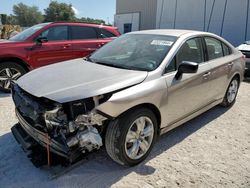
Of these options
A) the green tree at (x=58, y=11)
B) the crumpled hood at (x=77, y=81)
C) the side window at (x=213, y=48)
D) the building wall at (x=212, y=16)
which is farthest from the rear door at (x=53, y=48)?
the green tree at (x=58, y=11)

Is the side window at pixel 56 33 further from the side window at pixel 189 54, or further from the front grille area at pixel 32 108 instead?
the side window at pixel 189 54

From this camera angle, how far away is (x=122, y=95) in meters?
2.75

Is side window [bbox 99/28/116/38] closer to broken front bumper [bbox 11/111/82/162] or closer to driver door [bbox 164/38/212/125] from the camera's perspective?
driver door [bbox 164/38/212/125]

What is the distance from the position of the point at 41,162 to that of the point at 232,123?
10.9ft

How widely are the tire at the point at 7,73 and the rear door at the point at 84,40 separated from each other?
151 centimetres

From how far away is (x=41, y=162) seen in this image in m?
2.88

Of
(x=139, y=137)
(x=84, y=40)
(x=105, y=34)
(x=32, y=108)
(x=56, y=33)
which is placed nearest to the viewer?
(x=32, y=108)

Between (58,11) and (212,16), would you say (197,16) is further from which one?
(58,11)

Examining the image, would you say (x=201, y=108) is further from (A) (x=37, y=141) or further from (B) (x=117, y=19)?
(B) (x=117, y=19)

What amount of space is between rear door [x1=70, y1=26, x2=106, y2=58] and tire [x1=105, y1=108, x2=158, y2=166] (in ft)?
13.6

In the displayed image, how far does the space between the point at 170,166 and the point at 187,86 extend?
1.12 metres

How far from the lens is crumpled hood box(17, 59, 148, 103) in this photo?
2629mm

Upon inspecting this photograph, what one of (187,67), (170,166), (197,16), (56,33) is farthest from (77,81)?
(197,16)

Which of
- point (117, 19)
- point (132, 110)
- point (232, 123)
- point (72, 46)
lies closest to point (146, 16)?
point (117, 19)
